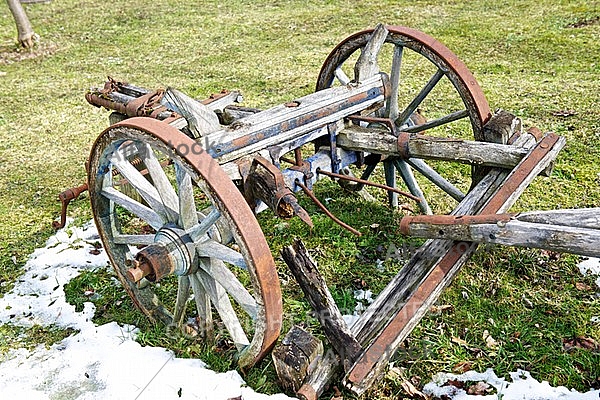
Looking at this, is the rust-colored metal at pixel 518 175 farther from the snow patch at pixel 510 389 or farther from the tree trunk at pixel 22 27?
the tree trunk at pixel 22 27

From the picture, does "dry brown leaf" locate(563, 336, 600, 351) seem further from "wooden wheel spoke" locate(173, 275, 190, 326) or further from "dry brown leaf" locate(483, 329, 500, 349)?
"wooden wheel spoke" locate(173, 275, 190, 326)

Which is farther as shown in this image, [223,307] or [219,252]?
[223,307]

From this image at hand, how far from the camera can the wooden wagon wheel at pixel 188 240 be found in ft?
9.41

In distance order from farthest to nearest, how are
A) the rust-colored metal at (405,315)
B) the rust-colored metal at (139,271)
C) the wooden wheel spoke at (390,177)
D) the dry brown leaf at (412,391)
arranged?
the wooden wheel spoke at (390,177) → the dry brown leaf at (412,391) → the rust-colored metal at (139,271) → the rust-colored metal at (405,315)

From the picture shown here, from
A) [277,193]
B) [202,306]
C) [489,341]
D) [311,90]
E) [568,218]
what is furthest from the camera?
[311,90]

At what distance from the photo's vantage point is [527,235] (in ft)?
9.34

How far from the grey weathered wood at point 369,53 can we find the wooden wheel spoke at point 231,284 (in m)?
1.82

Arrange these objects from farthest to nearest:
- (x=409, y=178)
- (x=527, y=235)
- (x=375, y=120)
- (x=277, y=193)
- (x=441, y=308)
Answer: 1. (x=409, y=178)
2. (x=375, y=120)
3. (x=441, y=308)
4. (x=277, y=193)
5. (x=527, y=235)

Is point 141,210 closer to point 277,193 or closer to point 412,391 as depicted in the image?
point 277,193

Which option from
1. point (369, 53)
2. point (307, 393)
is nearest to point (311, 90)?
point (369, 53)

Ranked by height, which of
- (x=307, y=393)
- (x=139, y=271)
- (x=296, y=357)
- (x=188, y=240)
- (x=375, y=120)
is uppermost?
(x=375, y=120)

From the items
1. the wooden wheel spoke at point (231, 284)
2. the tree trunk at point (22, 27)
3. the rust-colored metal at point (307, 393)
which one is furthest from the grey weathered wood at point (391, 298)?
the tree trunk at point (22, 27)

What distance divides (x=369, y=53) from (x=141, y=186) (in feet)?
6.22

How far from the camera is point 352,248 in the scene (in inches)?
183
